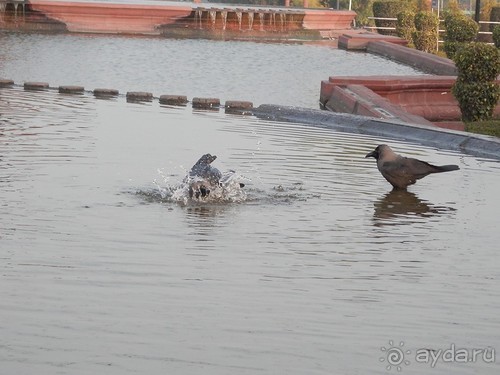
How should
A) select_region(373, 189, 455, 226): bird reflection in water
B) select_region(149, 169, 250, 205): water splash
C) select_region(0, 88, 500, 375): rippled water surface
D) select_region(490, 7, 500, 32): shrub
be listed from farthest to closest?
1. select_region(490, 7, 500, 32): shrub
2. select_region(149, 169, 250, 205): water splash
3. select_region(373, 189, 455, 226): bird reflection in water
4. select_region(0, 88, 500, 375): rippled water surface

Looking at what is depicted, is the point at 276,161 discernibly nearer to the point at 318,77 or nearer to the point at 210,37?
the point at 318,77

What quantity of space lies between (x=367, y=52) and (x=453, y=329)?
2325 cm

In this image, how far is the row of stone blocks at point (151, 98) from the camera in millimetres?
14773

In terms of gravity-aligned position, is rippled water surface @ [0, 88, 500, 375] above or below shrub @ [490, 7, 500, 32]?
below

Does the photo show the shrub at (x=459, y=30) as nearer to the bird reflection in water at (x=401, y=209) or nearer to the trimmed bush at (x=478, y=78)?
the trimmed bush at (x=478, y=78)

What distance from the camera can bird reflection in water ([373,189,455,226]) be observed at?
8328 millimetres

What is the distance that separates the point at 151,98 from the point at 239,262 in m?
9.04

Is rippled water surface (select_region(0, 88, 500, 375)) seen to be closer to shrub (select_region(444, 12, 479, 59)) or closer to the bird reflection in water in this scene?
the bird reflection in water

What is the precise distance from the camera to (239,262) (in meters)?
6.86

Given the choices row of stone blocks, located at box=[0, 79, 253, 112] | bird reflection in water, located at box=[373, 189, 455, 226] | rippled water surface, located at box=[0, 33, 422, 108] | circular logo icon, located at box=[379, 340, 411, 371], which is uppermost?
circular logo icon, located at box=[379, 340, 411, 371]

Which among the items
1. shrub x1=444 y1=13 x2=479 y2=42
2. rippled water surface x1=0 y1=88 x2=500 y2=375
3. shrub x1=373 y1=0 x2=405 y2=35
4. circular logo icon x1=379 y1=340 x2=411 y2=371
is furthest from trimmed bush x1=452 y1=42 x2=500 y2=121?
shrub x1=373 y1=0 x2=405 y2=35

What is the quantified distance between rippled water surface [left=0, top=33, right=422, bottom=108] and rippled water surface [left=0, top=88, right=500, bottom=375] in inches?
275

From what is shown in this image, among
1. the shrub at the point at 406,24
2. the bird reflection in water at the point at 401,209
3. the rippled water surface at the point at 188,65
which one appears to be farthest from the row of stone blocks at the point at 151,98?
the shrub at the point at 406,24

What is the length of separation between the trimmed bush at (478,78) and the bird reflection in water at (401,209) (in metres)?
5.97
